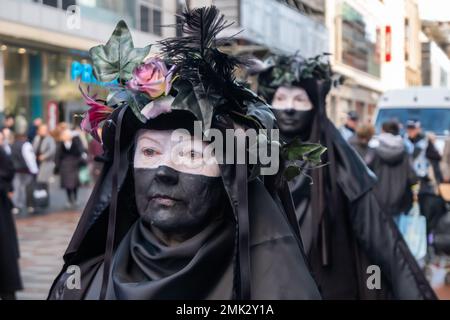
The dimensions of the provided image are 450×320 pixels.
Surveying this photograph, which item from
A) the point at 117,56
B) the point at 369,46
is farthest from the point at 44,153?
the point at 117,56

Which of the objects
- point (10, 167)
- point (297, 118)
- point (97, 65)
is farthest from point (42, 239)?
point (97, 65)

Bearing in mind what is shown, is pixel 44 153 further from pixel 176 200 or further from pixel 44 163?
pixel 176 200

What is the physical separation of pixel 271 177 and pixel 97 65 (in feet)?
1.80

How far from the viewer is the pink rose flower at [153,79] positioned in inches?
81.6

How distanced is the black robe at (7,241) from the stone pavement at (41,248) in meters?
0.17

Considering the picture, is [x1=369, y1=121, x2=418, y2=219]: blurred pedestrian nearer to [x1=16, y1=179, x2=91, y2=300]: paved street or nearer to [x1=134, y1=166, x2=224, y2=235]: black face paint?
[x1=16, y1=179, x2=91, y2=300]: paved street

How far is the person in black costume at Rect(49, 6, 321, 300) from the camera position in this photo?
1996mm

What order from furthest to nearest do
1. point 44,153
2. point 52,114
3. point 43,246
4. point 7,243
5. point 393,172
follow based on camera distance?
point 52,114
point 44,153
point 43,246
point 393,172
point 7,243

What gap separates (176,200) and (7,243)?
196 inches

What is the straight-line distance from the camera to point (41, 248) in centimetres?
941

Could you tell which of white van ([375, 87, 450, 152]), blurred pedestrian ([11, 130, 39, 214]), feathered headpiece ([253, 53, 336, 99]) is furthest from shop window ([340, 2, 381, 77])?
feathered headpiece ([253, 53, 336, 99])

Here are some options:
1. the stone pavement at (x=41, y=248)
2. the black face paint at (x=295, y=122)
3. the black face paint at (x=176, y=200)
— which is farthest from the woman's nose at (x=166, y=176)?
the stone pavement at (x=41, y=248)

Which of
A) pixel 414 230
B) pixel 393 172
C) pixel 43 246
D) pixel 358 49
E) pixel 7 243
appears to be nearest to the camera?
pixel 7 243

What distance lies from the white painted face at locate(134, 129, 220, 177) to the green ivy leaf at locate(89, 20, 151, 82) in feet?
0.72
